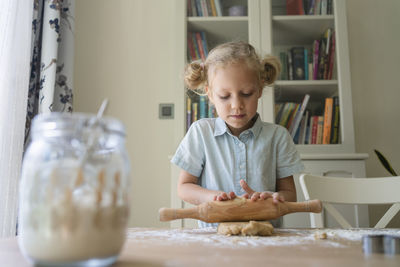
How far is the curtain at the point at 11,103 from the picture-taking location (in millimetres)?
1417

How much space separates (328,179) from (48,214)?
106 cm

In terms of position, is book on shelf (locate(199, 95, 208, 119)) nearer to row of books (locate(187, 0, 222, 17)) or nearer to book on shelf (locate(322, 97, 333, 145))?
row of books (locate(187, 0, 222, 17))

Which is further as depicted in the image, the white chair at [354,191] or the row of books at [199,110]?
the row of books at [199,110]

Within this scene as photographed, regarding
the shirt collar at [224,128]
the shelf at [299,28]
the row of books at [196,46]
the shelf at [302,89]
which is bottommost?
the shirt collar at [224,128]

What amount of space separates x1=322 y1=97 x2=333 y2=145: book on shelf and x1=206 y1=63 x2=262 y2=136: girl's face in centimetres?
88

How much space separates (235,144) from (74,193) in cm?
93

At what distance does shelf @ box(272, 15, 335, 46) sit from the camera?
1.99m

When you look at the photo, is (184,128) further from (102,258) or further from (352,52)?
(102,258)

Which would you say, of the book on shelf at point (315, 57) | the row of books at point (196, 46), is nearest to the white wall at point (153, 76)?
the row of books at point (196, 46)

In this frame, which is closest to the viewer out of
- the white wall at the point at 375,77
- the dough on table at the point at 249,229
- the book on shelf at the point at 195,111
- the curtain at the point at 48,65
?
the dough on table at the point at 249,229

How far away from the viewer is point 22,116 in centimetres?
152

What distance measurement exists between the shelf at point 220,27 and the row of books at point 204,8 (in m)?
0.03

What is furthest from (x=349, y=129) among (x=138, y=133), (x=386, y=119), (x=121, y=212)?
(x=121, y=212)

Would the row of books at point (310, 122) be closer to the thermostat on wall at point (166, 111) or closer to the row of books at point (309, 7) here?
the row of books at point (309, 7)
